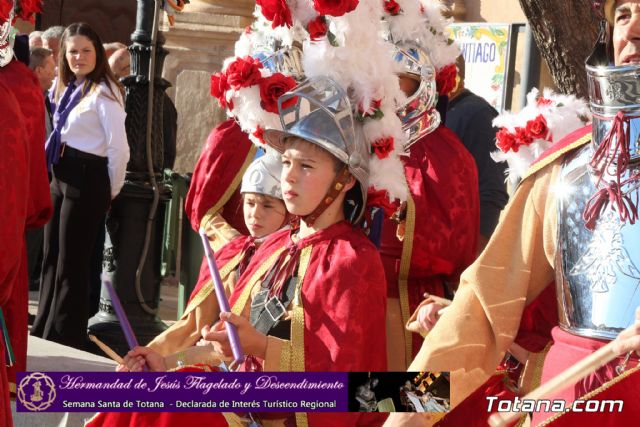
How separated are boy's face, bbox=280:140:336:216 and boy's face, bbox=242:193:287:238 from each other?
111 centimetres

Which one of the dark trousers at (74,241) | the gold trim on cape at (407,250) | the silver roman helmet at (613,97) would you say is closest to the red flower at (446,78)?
the gold trim on cape at (407,250)

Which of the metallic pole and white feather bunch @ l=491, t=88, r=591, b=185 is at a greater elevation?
white feather bunch @ l=491, t=88, r=591, b=185

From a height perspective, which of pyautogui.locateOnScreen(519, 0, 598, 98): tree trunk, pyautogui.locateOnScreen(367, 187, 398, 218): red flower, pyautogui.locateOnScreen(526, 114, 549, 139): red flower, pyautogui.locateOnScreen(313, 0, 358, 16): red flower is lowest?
pyautogui.locateOnScreen(367, 187, 398, 218): red flower

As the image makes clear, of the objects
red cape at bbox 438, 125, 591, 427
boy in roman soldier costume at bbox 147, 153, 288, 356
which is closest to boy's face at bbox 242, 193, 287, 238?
boy in roman soldier costume at bbox 147, 153, 288, 356

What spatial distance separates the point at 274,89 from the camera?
512 centimetres

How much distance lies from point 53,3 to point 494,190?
10.6 m

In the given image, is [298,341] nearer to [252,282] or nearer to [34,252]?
[252,282]

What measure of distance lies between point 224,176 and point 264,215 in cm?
91

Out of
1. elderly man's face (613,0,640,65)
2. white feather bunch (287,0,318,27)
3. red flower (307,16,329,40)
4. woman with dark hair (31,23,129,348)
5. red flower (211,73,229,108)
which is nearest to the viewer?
elderly man's face (613,0,640,65)

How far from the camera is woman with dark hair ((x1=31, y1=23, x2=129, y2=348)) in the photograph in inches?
334

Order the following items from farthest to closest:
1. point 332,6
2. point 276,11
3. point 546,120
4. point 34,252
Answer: point 34,252 < point 276,11 < point 546,120 < point 332,6

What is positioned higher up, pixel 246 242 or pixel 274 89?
pixel 274 89

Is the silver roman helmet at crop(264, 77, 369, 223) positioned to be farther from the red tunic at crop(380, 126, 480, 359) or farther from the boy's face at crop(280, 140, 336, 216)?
the red tunic at crop(380, 126, 480, 359)

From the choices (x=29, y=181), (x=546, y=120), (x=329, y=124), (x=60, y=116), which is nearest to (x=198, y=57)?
(x=60, y=116)
